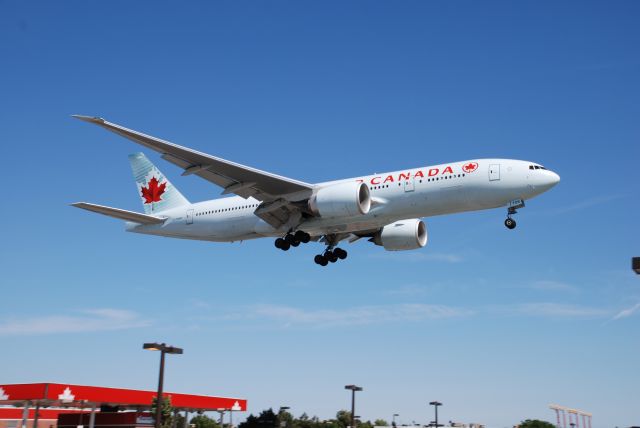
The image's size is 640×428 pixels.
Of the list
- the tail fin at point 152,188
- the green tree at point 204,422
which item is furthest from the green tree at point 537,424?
the tail fin at point 152,188

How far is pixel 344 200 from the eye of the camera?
3188 centimetres

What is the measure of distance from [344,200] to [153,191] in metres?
15.3

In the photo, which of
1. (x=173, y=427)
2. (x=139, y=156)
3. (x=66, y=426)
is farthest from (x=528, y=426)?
(x=139, y=156)

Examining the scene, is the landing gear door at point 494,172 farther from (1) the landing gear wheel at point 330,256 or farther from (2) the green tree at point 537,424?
(2) the green tree at point 537,424

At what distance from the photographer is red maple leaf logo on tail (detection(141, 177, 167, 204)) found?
4194 centimetres

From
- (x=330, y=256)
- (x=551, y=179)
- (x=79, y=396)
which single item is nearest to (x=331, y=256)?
(x=330, y=256)

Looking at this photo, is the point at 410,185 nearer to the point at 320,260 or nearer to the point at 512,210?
the point at 512,210

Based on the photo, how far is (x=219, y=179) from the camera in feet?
110

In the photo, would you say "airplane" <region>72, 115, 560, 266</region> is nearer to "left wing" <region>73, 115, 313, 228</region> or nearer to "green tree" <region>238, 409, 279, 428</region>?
"left wing" <region>73, 115, 313, 228</region>

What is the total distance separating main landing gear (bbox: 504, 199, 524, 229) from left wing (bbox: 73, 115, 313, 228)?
354 inches

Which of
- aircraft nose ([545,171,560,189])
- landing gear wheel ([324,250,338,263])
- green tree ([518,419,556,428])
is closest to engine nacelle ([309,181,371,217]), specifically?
landing gear wheel ([324,250,338,263])

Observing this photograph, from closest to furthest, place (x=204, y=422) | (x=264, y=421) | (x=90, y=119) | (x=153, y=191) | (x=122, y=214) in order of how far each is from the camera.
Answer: (x=90, y=119) < (x=122, y=214) < (x=153, y=191) < (x=264, y=421) < (x=204, y=422)

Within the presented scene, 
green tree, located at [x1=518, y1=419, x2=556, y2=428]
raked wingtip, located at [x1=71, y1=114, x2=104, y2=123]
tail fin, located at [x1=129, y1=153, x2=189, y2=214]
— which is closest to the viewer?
raked wingtip, located at [x1=71, y1=114, x2=104, y2=123]

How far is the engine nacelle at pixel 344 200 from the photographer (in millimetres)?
31734
